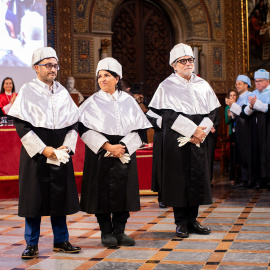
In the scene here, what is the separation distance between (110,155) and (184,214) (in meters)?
1.01

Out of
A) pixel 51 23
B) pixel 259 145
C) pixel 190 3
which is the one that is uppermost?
pixel 190 3

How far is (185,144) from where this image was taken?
4.78m

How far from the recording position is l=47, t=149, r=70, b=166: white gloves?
13.2 ft

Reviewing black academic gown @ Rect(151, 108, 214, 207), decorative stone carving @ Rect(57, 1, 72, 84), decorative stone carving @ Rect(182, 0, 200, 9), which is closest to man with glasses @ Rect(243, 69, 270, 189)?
black academic gown @ Rect(151, 108, 214, 207)

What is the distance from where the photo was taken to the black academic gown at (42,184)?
13.4 feet

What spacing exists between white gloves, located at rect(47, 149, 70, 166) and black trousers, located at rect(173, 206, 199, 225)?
129 centimetres

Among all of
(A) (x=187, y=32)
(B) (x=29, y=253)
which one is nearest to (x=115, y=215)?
(B) (x=29, y=253)

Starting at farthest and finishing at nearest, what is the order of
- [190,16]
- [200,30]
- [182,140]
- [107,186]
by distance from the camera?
[200,30], [190,16], [182,140], [107,186]

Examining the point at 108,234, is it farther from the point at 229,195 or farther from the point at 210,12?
the point at 210,12

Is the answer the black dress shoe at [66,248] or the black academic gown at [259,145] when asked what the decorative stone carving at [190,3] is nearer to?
the black academic gown at [259,145]

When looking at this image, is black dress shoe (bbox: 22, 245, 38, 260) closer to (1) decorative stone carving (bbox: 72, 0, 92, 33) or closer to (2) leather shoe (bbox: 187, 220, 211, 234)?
(2) leather shoe (bbox: 187, 220, 211, 234)

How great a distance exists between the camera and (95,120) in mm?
4410

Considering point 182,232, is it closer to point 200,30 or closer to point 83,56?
point 83,56

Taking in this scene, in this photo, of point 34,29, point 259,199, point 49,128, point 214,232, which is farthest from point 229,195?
point 34,29
